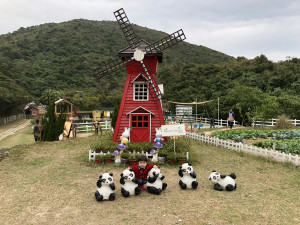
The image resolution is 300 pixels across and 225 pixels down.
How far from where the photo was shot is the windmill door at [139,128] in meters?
11.8

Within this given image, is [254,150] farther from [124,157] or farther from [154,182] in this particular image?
[154,182]

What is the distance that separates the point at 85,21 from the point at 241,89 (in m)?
115

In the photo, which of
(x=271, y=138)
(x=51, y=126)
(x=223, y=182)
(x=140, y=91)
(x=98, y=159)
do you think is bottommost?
(x=223, y=182)

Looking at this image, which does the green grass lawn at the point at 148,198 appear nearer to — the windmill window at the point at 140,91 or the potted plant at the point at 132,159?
the potted plant at the point at 132,159

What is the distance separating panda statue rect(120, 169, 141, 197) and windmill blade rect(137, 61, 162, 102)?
595 centimetres

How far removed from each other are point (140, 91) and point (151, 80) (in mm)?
1033

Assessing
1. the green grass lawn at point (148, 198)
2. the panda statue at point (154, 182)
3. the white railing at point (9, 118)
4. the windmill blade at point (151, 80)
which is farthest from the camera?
the white railing at point (9, 118)

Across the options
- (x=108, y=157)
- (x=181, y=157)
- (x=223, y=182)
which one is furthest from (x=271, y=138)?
(x=108, y=157)

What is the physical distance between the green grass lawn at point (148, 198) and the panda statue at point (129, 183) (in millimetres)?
188

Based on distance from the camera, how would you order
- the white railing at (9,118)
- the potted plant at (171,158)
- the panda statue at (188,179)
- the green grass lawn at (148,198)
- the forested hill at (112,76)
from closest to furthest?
the green grass lawn at (148,198), the panda statue at (188,179), the potted plant at (171,158), the forested hill at (112,76), the white railing at (9,118)

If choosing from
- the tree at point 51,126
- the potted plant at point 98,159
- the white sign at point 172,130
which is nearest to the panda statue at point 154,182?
the white sign at point 172,130

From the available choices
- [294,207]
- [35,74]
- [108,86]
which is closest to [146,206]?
[294,207]

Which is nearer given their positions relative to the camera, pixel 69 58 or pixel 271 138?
pixel 271 138

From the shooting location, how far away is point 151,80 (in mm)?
11375
